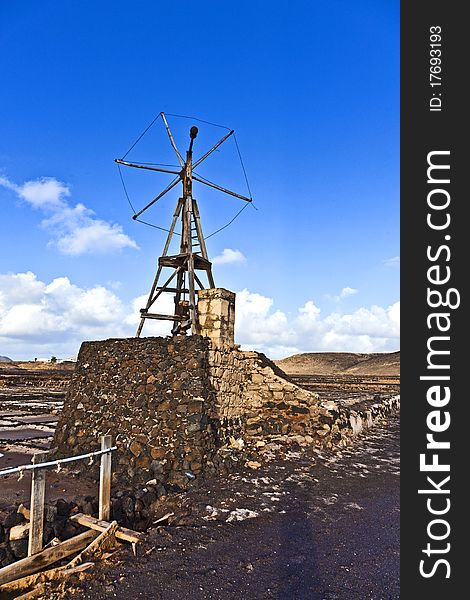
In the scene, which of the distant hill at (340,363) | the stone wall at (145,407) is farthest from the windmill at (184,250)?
the distant hill at (340,363)

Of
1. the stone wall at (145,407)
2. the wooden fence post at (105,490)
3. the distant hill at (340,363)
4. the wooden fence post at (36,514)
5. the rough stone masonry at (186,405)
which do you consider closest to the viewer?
the wooden fence post at (36,514)

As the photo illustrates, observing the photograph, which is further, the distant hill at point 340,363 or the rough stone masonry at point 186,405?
the distant hill at point 340,363

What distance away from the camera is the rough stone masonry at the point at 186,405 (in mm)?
8836

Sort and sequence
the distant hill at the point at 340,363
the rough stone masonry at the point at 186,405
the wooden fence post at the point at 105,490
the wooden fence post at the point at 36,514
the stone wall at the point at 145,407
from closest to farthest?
the wooden fence post at the point at 36,514 → the wooden fence post at the point at 105,490 → the stone wall at the point at 145,407 → the rough stone masonry at the point at 186,405 → the distant hill at the point at 340,363

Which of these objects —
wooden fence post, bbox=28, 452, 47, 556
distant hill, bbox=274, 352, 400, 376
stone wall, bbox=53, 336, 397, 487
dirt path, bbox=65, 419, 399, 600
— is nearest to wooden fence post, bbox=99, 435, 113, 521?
dirt path, bbox=65, 419, 399, 600

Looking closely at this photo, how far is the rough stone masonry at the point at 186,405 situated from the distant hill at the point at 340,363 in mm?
56250

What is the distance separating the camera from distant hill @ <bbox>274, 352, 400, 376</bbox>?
2677 inches

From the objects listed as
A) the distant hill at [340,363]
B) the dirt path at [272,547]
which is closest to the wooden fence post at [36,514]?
the dirt path at [272,547]

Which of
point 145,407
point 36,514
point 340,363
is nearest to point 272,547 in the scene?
point 36,514

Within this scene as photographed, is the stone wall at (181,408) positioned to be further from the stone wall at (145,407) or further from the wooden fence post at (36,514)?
the wooden fence post at (36,514)

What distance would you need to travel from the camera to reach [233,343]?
10875 millimetres

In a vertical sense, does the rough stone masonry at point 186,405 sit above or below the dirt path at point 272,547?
above

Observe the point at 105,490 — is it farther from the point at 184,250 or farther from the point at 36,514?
the point at 184,250

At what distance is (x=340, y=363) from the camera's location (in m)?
78.6
